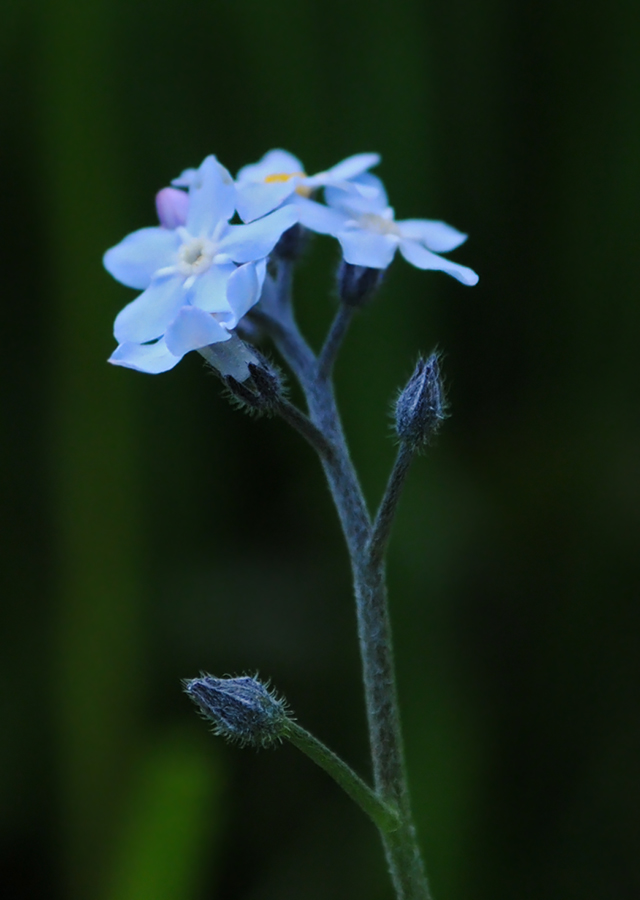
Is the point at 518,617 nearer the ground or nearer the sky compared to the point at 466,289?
nearer the ground

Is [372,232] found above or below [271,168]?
below

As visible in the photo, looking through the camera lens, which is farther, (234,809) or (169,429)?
(169,429)

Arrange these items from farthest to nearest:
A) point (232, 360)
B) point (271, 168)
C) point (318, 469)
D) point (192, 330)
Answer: point (318, 469) < point (271, 168) < point (232, 360) < point (192, 330)

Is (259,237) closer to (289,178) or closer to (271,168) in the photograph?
(289,178)

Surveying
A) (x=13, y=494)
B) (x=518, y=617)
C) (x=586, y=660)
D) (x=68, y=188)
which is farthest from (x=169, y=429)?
(x=586, y=660)

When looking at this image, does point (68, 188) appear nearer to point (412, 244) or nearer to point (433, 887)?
point (412, 244)

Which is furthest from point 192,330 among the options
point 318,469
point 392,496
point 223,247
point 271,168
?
point 318,469

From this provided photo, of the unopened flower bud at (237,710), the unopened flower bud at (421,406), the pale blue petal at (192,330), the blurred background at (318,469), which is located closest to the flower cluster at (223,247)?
the pale blue petal at (192,330)
